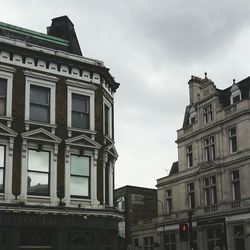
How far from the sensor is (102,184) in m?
26.5

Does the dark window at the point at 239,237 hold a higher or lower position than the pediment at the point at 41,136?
lower

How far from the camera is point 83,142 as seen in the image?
26172mm

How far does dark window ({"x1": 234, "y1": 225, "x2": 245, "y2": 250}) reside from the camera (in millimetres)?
44247

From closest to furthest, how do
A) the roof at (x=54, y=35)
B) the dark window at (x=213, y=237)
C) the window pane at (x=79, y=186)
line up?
1. the window pane at (x=79, y=186)
2. the roof at (x=54, y=35)
3. the dark window at (x=213, y=237)

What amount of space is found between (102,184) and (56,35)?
10.3m

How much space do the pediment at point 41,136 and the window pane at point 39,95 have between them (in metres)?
1.68

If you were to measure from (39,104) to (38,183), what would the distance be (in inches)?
156

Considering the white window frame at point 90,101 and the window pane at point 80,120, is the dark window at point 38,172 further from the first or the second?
the window pane at point 80,120

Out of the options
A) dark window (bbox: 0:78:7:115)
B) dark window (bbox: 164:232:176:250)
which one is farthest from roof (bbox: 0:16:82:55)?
dark window (bbox: 164:232:176:250)

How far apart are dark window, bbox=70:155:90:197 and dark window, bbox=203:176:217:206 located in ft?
81.2

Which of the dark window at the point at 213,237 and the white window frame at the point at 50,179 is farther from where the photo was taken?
the dark window at the point at 213,237

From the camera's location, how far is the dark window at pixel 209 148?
4944cm

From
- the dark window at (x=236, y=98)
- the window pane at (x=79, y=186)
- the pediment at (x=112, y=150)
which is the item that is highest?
the dark window at (x=236, y=98)

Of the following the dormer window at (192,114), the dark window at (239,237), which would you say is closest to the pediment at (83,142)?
the dark window at (239,237)
